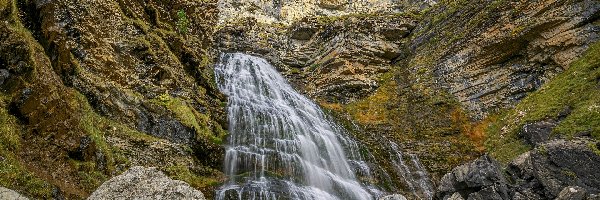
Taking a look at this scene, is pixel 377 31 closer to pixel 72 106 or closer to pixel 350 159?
pixel 350 159

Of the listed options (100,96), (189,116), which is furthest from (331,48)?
(100,96)

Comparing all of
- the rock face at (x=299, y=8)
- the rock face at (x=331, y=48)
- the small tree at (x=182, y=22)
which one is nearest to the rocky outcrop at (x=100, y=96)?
the small tree at (x=182, y=22)

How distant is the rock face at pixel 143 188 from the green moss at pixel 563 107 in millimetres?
13021

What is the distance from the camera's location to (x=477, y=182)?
452 inches

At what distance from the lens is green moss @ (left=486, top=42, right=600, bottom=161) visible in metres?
14.8

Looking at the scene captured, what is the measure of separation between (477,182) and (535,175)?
143 cm

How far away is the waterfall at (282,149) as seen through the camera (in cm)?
1336

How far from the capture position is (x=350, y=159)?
17.8 metres

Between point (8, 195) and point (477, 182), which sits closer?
point (8, 195)

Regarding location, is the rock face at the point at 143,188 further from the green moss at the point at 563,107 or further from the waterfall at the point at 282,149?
the green moss at the point at 563,107

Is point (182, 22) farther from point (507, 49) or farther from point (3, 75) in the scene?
point (507, 49)

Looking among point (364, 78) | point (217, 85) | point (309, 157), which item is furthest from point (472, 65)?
point (217, 85)

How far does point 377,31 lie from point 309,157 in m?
16.9

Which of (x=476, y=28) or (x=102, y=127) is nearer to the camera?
(x=102, y=127)
